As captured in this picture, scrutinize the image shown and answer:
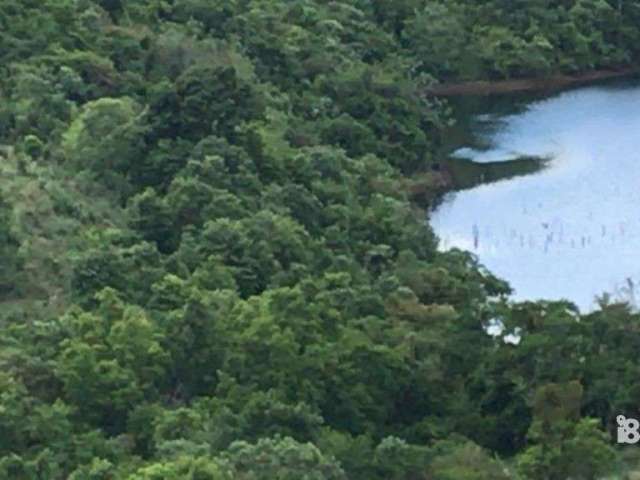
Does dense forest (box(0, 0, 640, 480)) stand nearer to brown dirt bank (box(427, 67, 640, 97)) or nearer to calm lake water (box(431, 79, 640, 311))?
calm lake water (box(431, 79, 640, 311))

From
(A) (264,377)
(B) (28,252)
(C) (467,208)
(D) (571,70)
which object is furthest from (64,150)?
(D) (571,70)

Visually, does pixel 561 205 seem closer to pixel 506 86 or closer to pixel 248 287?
pixel 506 86

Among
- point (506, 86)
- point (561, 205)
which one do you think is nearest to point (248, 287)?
point (561, 205)

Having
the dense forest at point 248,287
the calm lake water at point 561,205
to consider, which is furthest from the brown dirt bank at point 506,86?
the dense forest at point 248,287

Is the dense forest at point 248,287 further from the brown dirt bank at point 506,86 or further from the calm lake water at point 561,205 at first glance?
the brown dirt bank at point 506,86

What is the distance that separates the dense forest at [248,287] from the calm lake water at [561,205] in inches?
61.9

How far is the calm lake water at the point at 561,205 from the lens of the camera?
1647 inches

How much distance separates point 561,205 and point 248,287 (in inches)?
477

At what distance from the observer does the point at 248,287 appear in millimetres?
36375

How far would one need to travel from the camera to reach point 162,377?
31.9 meters

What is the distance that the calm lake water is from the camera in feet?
137

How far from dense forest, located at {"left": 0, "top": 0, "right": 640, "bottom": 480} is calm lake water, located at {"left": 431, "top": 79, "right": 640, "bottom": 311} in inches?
61.9

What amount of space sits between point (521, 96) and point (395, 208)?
15878 millimetres

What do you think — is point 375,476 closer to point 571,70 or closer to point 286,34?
point 286,34
